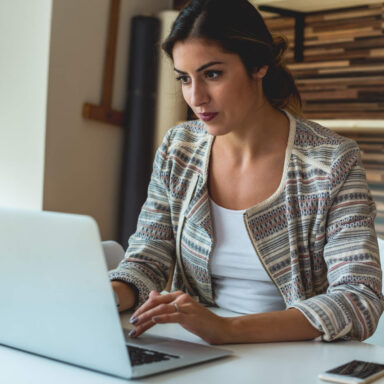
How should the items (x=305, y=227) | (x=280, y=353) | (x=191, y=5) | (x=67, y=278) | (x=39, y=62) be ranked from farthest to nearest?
(x=39, y=62)
(x=191, y=5)
(x=305, y=227)
(x=280, y=353)
(x=67, y=278)

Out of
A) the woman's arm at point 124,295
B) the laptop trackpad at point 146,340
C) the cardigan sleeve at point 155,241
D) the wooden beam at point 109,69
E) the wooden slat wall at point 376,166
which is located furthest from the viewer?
the wooden beam at point 109,69

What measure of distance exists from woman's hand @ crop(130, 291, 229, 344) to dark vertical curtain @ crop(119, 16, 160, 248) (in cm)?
206

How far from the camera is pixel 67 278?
869mm

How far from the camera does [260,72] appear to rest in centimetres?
151

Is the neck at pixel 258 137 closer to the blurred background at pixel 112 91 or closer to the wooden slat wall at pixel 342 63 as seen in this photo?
the blurred background at pixel 112 91

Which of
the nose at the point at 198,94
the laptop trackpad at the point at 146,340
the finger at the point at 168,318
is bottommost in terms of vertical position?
the laptop trackpad at the point at 146,340

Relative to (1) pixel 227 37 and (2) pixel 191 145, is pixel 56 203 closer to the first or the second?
(2) pixel 191 145

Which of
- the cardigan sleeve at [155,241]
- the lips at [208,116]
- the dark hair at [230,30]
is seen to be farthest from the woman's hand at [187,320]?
the dark hair at [230,30]

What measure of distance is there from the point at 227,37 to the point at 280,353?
0.67 meters

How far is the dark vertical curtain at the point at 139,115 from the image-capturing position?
10.4 ft

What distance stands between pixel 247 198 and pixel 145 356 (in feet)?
1.89

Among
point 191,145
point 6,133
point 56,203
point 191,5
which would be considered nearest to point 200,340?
point 191,145

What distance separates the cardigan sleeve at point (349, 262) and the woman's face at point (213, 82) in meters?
0.23

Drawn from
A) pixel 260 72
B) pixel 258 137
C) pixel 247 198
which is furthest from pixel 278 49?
pixel 247 198
